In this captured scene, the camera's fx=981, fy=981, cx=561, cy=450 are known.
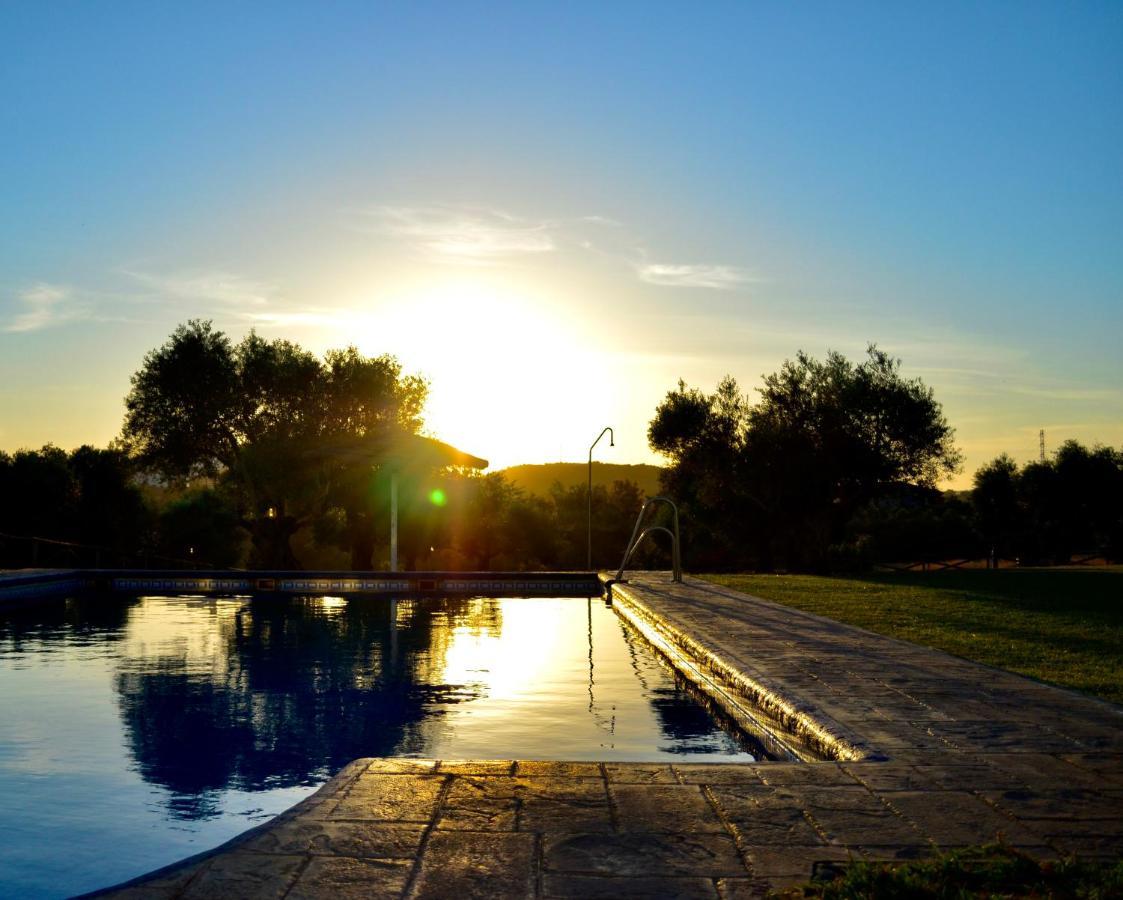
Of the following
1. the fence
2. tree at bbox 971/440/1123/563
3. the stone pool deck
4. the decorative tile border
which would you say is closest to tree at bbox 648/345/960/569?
the decorative tile border

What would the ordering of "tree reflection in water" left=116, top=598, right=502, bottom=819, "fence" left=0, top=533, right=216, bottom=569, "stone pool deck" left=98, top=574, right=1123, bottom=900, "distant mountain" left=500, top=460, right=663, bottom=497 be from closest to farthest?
1. "stone pool deck" left=98, top=574, right=1123, bottom=900
2. "tree reflection in water" left=116, top=598, right=502, bottom=819
3. "fence" left=0, top=533, right=216, bottom=569
4. "distant mountain" left=500, top=460, right=663, bottom=497

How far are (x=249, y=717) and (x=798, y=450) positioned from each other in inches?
1010

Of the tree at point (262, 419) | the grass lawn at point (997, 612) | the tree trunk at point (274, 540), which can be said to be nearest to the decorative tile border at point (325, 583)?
A: the grass lawn at point (997, 612)

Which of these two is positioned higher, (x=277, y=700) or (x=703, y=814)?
(x=703, y=814)

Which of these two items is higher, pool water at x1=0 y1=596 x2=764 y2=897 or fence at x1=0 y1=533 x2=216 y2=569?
fence at x1=0 y1=533 x2=216 y2=569

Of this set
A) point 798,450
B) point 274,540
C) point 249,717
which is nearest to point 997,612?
point 249,717

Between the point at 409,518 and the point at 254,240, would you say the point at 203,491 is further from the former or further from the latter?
the point at 254,240

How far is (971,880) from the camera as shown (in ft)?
11.0

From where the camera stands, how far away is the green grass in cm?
320

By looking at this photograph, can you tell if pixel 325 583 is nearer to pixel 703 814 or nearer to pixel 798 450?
pixel 798 450

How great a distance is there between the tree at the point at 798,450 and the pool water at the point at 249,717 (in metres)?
17.7

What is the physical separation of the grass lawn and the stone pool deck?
7.42ft

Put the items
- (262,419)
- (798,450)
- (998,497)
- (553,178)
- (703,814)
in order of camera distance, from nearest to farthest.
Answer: (703,814)
(553,178)
(798,450)
(262,419)
(998,497)

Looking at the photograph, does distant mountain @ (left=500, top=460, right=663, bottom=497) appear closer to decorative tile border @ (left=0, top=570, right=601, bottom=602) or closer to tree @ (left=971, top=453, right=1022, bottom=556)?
tree @ (left=971, top=453, right=1022, bottom=556)
